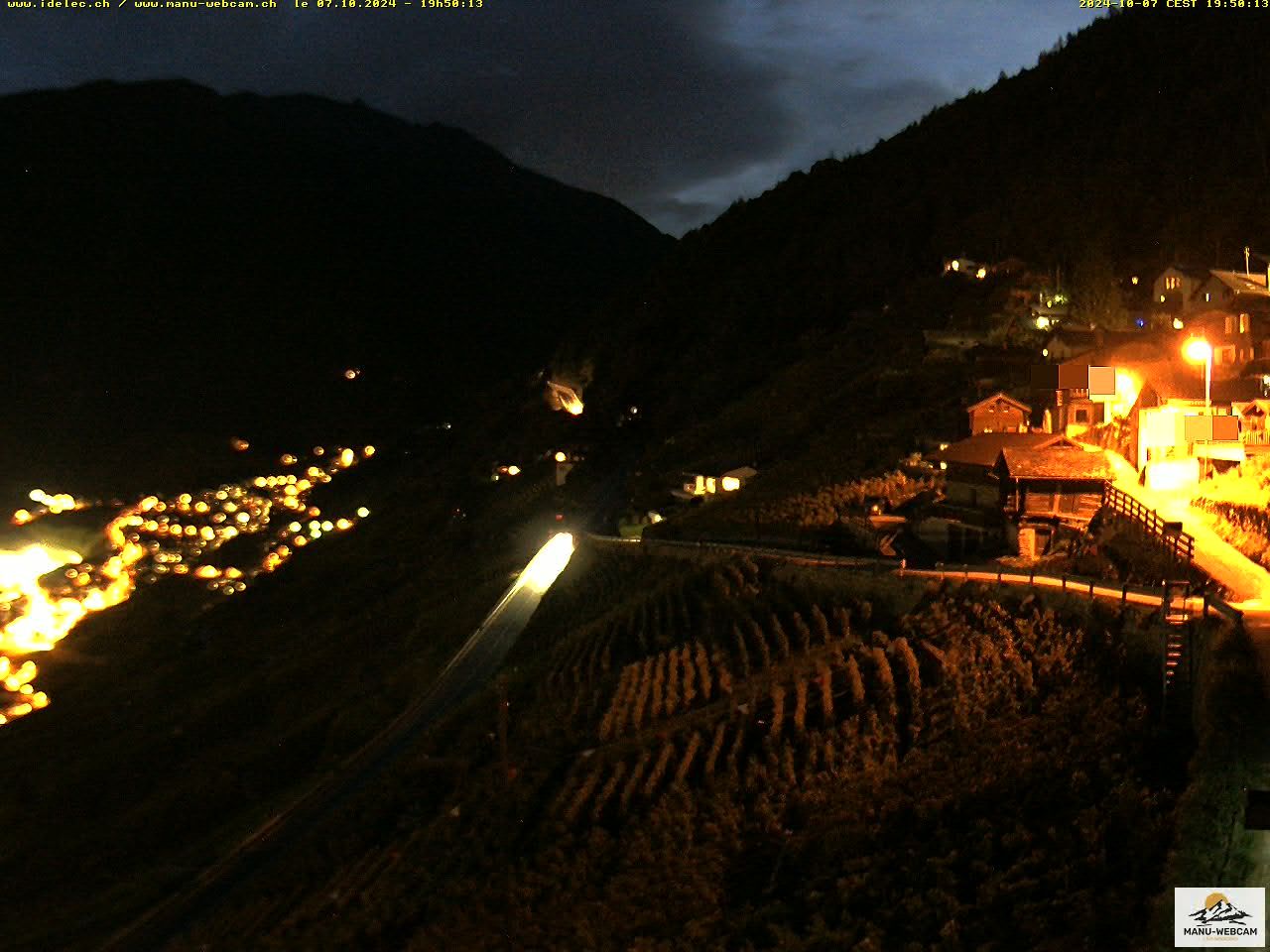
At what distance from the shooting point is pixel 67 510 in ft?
188

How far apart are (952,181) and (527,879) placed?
63.8 m

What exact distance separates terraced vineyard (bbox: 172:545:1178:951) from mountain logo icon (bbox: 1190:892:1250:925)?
16.3 inches

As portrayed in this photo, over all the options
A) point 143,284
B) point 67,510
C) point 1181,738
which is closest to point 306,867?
point 1181,738

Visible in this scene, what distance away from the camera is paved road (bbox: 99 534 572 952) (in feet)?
49.0

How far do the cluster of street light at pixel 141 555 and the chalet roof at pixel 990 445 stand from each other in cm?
2836

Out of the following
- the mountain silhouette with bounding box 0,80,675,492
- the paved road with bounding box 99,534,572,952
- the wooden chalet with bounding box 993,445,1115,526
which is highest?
the mountain silhouette with bounding box 0,80,675,492

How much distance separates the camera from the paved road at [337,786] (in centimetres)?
1492

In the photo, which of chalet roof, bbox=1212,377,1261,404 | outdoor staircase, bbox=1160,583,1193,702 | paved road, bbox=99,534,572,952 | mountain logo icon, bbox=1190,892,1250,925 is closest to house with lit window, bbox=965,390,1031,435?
chalet roof, bbox=1212,377,1261,404

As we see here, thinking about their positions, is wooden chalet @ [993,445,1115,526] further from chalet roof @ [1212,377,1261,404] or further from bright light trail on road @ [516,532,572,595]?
bright light trail on road @ [516,532,572,595]

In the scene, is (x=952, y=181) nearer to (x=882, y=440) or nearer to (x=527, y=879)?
(x=882, y=440)

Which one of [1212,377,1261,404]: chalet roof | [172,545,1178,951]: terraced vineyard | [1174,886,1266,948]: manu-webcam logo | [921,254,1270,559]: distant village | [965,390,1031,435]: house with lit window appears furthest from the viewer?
[965,390,1031,435]: house with lit window

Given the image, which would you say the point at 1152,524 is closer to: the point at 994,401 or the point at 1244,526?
the point at 1244,526

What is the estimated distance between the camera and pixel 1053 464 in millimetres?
17312

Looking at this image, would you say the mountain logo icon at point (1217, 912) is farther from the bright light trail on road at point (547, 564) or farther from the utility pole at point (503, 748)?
the bright light trail on road at point (547, 564)
